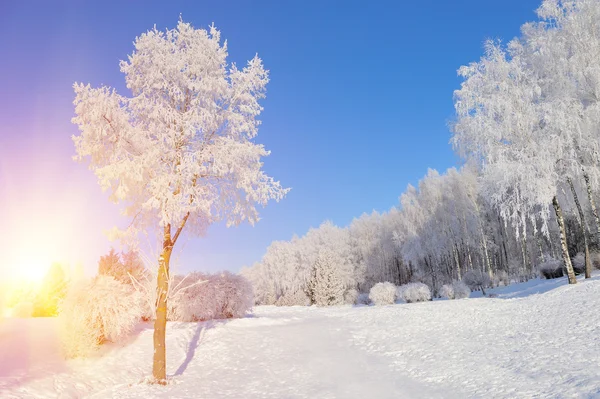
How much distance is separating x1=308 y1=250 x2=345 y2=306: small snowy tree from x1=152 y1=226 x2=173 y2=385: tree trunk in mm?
28643

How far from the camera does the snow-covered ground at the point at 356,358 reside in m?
7.88

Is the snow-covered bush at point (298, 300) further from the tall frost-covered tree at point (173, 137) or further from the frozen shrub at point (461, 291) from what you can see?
the tall frost-covered tree at point (173, 137)

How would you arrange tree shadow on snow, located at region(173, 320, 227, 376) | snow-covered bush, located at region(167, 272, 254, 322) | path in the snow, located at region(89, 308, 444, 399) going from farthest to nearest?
snow-covered bush, located at region(167, 272, 254, 322)
tree shadow on snow, located at region(173, 320, 227, 376)
path in the snow, located at region(89, 308, 444, 399)

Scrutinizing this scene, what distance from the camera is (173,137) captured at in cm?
1111

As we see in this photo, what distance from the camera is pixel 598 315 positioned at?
1014 cm

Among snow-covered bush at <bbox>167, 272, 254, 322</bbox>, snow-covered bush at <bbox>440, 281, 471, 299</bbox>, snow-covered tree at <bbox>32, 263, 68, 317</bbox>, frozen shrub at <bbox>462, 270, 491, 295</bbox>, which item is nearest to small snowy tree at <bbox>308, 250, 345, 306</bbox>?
frozen shrub at <bbox>462, 270, 491, 295</bbox>

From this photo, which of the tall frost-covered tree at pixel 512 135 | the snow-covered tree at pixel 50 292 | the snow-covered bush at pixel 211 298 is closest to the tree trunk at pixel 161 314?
the snow-covered bush at pixel 211 298

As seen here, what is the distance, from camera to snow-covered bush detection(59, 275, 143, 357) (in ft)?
36.8

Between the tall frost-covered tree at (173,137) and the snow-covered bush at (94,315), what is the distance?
7.78 ft

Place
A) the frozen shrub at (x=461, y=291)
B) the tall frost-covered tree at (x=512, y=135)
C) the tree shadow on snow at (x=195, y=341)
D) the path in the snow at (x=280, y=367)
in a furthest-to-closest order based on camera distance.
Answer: the frozen shrub at (x=461, y=291)
the tall frost-covered tree at (x=512, y=135)
the tree shadow on snow at (x=195, y=341)
the path in the snow at (x=280, y=367)

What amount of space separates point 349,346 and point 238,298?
6.73 m

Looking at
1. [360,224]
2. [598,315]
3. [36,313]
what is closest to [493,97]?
[598,315]

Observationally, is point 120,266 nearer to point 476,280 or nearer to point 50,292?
point 50,292

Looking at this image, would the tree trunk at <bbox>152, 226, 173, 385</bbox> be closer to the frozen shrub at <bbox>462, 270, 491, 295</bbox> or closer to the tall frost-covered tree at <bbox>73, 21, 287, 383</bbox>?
the tall frost-covered tree at <bbox>73, 21, 287, 383</bbox>
